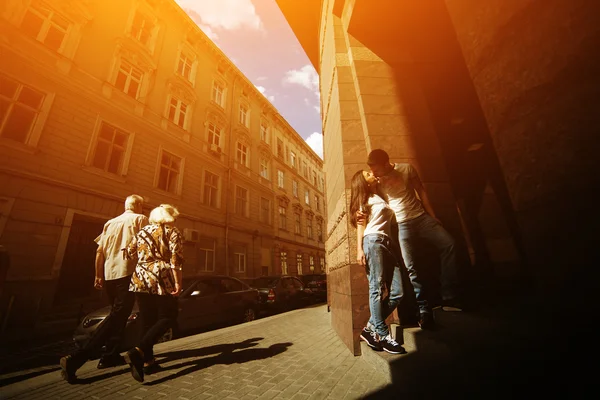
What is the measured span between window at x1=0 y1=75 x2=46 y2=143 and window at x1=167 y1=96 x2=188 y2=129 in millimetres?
5428

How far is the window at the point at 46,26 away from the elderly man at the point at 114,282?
1060 centimetres

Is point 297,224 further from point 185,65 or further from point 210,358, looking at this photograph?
point 210,358

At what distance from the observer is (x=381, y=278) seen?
95.7 inches

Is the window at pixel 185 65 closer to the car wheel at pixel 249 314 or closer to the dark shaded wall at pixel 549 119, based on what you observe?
the car wheel at pixel 249 314

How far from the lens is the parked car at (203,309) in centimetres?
449

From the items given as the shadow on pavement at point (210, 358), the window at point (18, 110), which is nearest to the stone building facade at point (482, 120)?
the shadow on pavement at point (210, 358)

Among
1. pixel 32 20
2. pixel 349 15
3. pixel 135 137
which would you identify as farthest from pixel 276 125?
pixel 349 15

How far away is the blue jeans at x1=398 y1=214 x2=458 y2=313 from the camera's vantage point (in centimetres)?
238

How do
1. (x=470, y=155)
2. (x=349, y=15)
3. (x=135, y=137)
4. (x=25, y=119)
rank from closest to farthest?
1. (x=470, y=155)
2. (x=349, y=15)
3. (x=25, y=119)
4. (x=135, y=137)

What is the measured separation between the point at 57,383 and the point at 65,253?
8.40 meters

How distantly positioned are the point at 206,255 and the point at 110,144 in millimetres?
7053

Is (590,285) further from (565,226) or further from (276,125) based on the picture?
(276,125)

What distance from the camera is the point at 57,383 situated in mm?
2672

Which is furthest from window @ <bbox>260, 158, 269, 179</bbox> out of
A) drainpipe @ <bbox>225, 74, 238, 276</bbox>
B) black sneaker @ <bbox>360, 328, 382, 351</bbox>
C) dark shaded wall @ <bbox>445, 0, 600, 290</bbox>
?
dark shaded wall @ <bbox>445, 0, 600, 290</bbox>
